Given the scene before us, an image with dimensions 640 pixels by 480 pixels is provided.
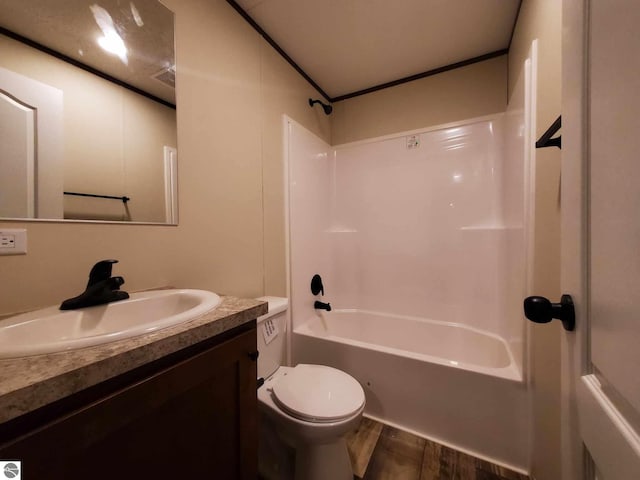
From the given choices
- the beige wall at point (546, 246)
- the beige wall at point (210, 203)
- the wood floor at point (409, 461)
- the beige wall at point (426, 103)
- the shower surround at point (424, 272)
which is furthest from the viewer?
the beige wall at point (426, 103)

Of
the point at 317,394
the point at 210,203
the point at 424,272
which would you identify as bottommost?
the point at 317,394

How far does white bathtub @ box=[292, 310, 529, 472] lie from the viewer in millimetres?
1213

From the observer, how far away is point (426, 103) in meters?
1.95

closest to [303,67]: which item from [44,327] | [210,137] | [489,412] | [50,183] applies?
[210,137]

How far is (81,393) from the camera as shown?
1.33 ft

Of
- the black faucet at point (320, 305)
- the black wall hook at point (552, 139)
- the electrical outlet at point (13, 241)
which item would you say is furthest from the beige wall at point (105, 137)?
the black wall hook at point (552, 139)

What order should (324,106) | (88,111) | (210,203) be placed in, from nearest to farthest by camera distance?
(88,111) → (210,203) → (324,106)

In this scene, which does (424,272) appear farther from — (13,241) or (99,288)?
(13,241)

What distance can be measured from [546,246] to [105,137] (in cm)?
178

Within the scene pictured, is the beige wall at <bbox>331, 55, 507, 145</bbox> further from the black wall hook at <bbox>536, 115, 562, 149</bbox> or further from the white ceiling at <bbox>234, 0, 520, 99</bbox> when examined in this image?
the black wall hook at <bbox>536, 115, 562, 149</bbox>

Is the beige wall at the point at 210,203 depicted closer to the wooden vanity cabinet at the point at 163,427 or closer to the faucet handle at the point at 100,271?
the faucet handle at the point at 100,271

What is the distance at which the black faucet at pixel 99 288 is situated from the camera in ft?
2.34

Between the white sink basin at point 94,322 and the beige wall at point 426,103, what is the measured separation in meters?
1.98

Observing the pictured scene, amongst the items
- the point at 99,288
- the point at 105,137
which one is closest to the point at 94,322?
the point at 99,288
